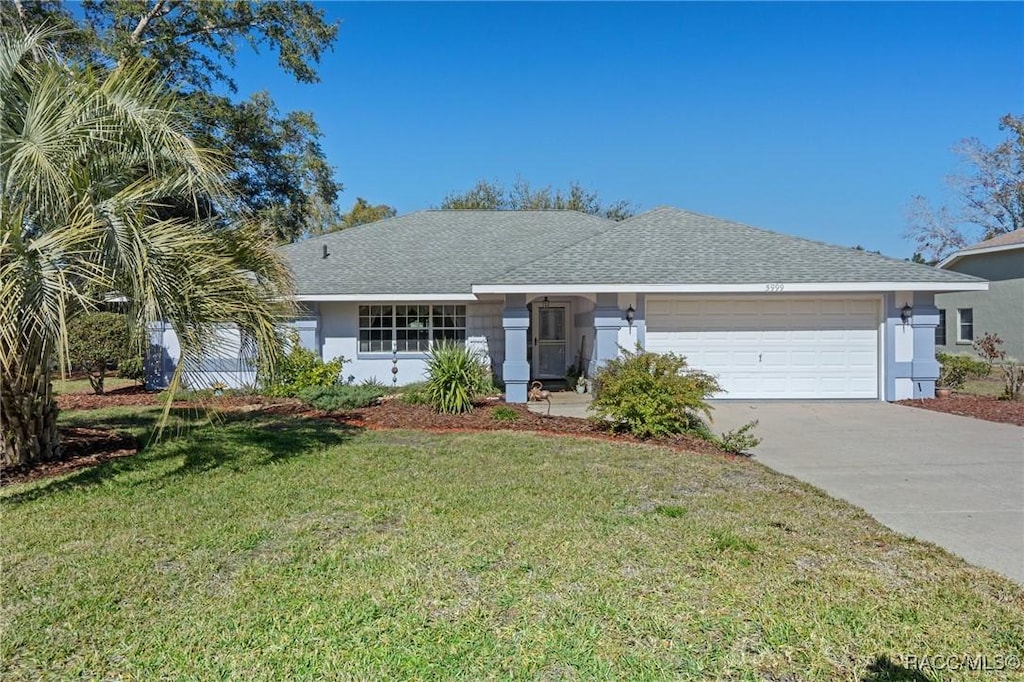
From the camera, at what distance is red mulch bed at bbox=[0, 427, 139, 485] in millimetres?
6641

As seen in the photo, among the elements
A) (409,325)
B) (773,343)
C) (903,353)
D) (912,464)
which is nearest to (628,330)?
(773,343)

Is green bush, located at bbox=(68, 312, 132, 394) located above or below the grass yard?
above

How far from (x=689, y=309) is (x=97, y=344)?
13.8 meters

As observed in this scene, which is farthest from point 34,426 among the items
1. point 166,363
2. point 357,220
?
point 357,220

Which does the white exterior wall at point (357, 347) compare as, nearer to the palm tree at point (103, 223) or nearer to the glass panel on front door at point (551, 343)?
the glass panel on front door at point (551, 343)

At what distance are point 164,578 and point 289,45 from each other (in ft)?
55.1

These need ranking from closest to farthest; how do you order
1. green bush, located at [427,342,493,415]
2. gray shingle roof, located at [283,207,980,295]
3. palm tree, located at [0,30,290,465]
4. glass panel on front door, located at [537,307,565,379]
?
1. palm tree, located at [0,30,290,465]
2. green bush, located at [427,342,493,415]
3. gray shingle roof, located at [283,207,980,295]
4. glass panel on front door, located at [537,307,565,379]

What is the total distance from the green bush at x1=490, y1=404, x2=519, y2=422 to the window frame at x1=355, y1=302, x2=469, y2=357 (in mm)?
5096

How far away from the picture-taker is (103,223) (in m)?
5.41

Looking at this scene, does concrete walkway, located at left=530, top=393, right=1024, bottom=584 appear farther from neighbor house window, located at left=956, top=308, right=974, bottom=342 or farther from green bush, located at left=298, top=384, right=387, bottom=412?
neighbor house window, located at left=956, top=308, right=974, bottom=342

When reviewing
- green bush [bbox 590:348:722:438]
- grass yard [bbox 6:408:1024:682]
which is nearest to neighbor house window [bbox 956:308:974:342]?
green bush [bbox 590:348:722:438]

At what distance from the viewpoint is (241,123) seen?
1738cm

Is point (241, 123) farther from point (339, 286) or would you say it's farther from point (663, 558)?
point (663, 558)

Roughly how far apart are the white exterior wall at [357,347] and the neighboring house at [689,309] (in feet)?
0.09
